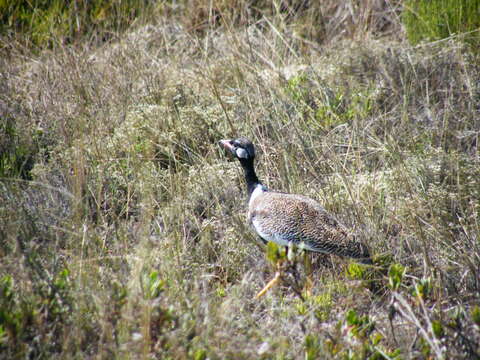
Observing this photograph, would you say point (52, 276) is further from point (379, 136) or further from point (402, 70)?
point (402, 70)

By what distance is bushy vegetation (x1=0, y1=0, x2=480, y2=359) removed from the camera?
2848 millimetres

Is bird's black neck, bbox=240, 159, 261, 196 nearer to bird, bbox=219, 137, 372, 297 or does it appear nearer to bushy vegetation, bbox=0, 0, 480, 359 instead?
bird, bbox=219, 137, 372, 297

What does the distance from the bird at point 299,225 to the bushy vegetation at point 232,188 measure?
0.11 meters

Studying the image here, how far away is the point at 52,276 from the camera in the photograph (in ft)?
9.80

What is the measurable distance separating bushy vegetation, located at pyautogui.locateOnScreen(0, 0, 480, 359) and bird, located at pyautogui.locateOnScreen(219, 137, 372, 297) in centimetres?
11

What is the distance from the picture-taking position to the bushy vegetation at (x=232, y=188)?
285 centimetres

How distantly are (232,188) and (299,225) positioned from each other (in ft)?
2.91

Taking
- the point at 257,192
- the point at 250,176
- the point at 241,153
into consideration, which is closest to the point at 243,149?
the point at 241,153

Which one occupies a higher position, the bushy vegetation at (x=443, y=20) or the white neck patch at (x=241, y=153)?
the bushy vegetation at (x=443, y=20)

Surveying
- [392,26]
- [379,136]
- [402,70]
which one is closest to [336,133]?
[379,136]

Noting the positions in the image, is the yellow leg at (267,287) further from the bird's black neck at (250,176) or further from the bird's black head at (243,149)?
the bird's black head at (243,149)

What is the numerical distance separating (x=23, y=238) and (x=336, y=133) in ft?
8.97

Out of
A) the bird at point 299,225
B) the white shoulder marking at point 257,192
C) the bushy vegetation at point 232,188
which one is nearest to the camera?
the bushy vegetation at point 232,188

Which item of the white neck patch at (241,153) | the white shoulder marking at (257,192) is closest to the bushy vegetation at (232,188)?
the white shoulder marking at (257,192)
